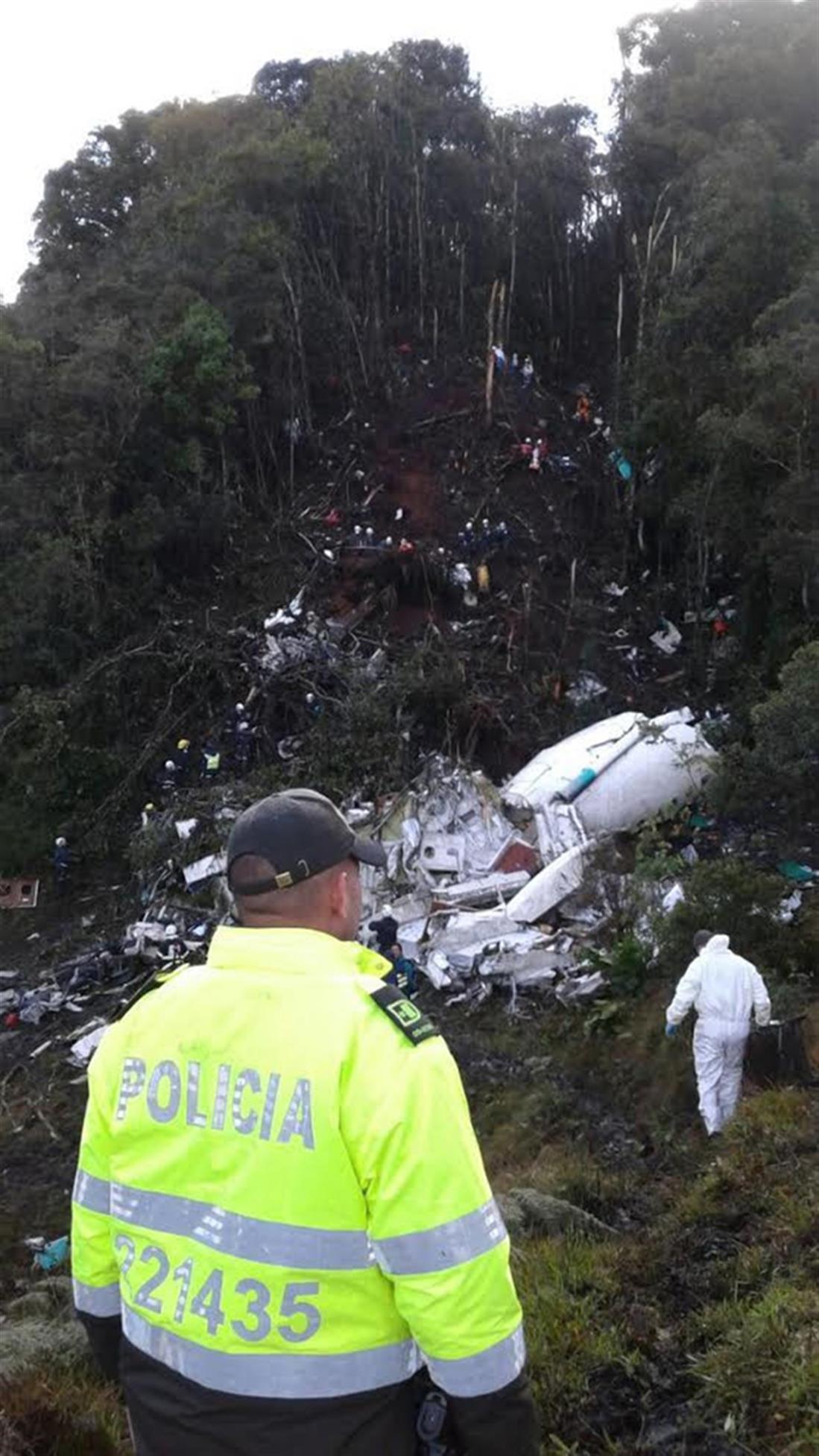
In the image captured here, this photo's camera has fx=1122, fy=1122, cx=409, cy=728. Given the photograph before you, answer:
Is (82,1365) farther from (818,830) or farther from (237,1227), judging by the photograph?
(818,830)

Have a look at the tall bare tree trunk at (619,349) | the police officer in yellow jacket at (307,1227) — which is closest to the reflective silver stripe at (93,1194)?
the police officer in yellow jacket at (307,1227)

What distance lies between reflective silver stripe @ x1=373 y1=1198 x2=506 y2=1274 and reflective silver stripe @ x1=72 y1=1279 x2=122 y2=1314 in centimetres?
57

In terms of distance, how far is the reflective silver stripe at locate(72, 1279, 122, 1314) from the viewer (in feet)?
5.88

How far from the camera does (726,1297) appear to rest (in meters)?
3.07

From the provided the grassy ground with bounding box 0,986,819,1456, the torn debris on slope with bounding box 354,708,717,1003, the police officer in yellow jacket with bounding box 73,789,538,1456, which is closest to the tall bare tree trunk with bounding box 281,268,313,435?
the torn debris on slope with bounding box 354,708,717,1003

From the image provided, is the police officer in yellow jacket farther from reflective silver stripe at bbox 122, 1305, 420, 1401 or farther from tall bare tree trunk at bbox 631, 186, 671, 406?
tall bare tree trunk at bbox 631, 186, 671, 406

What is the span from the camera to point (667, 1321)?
9.84 feet

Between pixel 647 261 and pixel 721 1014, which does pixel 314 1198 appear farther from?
pixel 647 261

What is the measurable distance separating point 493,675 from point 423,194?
451 inches

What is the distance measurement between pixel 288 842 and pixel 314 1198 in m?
0.49

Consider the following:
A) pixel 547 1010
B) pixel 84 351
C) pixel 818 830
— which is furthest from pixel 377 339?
pixel 547 1010

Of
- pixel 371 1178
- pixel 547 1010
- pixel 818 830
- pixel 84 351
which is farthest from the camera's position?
pixel 84 351

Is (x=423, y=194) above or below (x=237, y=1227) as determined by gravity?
above

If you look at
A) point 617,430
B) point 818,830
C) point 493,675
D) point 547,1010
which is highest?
point 617,430
